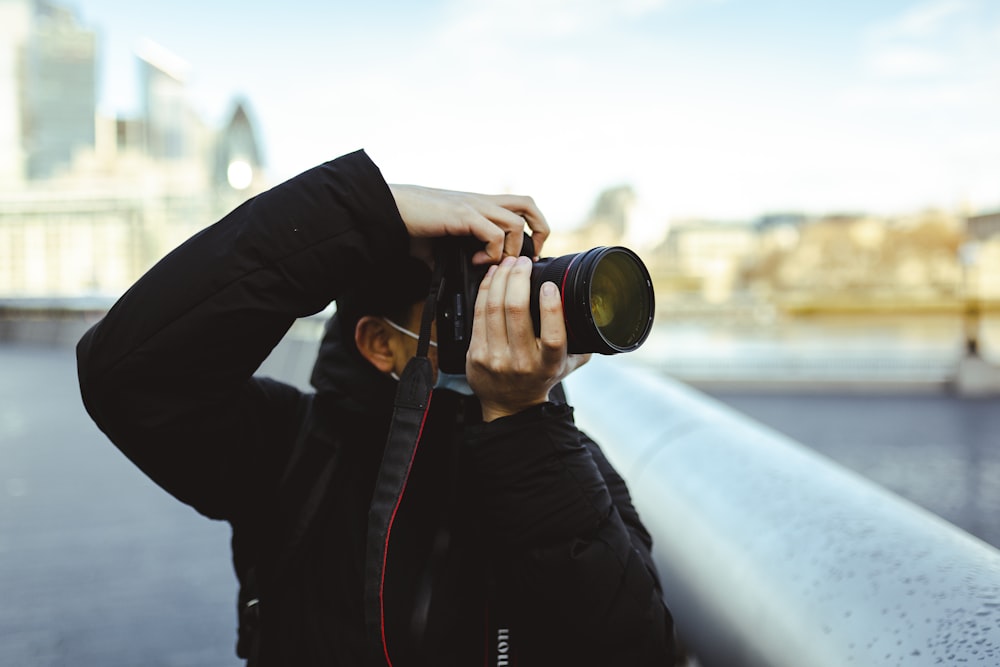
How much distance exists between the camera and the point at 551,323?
1.09m

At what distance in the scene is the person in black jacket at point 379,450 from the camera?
1.14 m

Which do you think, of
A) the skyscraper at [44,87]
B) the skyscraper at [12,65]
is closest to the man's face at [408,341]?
the skyscraper at [44,87]

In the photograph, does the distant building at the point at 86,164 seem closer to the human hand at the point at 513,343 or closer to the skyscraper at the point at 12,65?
the skyscraper at the point at 12,65

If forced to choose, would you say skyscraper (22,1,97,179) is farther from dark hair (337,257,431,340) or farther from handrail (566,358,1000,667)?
dark hair (337,257,431,340)

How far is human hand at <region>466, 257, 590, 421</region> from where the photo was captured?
1.10 meters

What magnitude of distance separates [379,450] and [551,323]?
1.35 feet

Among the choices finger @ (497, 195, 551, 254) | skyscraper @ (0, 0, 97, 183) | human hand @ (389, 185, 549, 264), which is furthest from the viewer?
skyscraper @ (0, 0, 97, 183)

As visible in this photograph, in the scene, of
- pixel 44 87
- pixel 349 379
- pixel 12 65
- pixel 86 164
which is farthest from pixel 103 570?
pixel 44 87

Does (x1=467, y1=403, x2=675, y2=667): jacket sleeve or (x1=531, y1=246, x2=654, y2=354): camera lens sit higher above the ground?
(x1=531, y1=246, x2=654, y2=354): camera lens

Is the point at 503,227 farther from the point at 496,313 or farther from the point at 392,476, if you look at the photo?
the point at 392,476

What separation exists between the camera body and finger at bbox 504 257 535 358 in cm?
2

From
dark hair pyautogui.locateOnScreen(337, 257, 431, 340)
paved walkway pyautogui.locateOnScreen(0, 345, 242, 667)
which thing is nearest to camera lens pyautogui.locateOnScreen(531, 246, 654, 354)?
dark hair pyautogui.locateOnScreen(337, 257, 431, 340)

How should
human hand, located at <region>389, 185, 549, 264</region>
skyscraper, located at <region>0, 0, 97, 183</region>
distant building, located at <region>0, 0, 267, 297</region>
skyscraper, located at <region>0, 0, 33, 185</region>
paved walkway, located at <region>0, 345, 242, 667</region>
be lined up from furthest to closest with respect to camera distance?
skyscraper, located at <region>0, 0, 97, 183</region> → skyscraper, located at <region>0, 0, 33, 185</region> → distant building, located at <region>0, 0, 267, 297</region> → paved walkway, located at <region>0, 345, 242, 667</region> → human hand, located at <region>389, 185, 549, 264</region>

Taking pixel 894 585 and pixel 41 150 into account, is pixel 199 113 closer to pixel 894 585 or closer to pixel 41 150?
pixel 41 150
